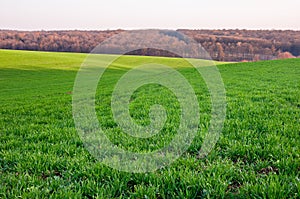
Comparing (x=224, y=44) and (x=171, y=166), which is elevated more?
(x=224, y=44)

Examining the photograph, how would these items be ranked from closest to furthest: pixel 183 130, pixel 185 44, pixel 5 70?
pixel 183 130 → pixel 185 44 → pixel 5 70

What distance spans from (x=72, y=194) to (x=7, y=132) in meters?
4.86

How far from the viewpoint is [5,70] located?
51219 millimetres

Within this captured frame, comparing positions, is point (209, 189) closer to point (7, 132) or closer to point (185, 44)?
point (7, 132)

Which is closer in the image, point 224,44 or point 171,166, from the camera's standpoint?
point 171,166

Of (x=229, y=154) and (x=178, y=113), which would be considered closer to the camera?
(x=229, y=154)

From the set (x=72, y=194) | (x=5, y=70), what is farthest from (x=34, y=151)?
(x=5, y=70)

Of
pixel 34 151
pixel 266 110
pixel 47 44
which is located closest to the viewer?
pixel 34 151

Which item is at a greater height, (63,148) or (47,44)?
(47,44)

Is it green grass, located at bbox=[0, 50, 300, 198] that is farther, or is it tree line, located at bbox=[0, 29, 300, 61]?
tree line, located at bbox=[0, 29, 300, 61]

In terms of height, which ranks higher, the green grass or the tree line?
the tree line

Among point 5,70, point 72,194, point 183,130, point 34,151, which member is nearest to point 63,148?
point 34,151

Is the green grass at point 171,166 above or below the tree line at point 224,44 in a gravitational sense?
below

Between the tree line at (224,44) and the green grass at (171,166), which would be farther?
the tree line at (224,44)
